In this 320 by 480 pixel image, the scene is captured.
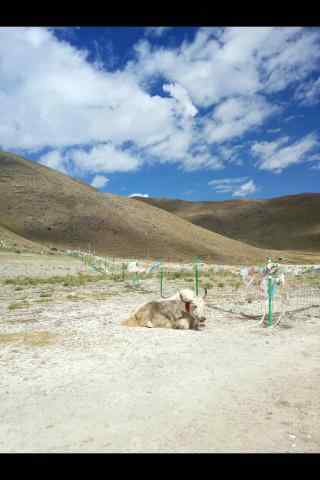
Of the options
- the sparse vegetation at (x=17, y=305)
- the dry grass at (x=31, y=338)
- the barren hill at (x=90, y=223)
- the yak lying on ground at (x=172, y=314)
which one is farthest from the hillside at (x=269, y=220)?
the dry grass at (x=31, y=338)

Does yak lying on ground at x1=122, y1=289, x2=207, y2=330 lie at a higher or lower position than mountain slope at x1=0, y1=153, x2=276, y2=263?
lower

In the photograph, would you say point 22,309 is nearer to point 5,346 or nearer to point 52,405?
point 5,346

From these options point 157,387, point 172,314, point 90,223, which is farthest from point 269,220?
point 157,387

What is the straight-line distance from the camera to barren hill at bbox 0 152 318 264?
207ft

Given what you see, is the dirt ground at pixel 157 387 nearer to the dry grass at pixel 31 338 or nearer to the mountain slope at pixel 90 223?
the dry grass at pixel 31 338

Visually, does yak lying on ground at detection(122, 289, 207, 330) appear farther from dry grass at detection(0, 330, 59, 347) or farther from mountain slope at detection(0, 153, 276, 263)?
mountain slope at detection(0, 153, 276, 263)

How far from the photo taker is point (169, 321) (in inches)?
394

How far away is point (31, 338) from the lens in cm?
861

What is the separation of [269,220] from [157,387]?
429 ft

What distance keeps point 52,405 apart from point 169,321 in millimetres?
5144

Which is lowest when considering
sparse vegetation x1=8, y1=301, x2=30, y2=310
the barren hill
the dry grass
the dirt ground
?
the dirt ground

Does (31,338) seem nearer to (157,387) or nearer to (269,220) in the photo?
(157,387)

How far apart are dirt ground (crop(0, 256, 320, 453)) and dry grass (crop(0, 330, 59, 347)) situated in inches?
0.8

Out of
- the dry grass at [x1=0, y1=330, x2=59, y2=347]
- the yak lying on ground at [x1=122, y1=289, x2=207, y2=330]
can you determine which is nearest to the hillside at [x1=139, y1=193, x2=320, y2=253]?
the yak lying on ground at [x1=122, y1=289, x2=207, y2=330]
